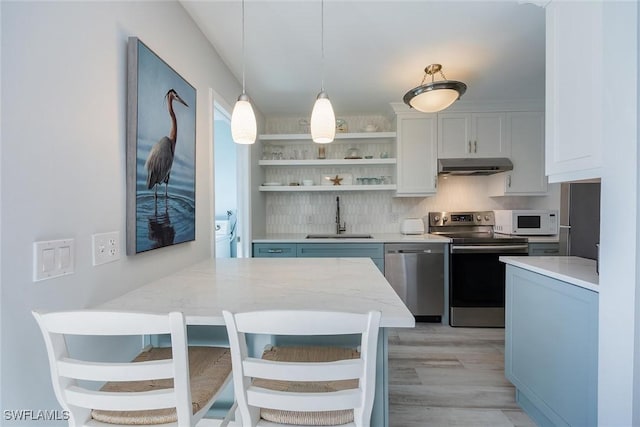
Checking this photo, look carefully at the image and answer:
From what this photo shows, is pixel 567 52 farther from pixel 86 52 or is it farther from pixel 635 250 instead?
pixel 86 52

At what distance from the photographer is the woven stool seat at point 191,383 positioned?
31.6 inches

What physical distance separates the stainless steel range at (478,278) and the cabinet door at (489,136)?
38.9 inches

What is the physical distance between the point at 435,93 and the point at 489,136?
1471 mm

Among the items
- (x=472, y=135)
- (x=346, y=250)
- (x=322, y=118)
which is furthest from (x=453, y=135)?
(x=322, y=118)

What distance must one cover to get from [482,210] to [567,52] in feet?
8.10

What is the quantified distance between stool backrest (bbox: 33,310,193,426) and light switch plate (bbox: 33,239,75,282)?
Answer: 233mm

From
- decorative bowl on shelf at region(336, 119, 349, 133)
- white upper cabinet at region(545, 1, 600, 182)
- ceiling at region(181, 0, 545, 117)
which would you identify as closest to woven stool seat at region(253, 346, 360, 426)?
white upper cabinet at region(545, 1, 600, 182)

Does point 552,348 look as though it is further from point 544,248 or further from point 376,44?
point 376,44

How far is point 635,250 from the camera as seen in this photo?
1.06 m

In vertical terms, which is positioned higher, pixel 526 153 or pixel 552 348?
pixel 526 153

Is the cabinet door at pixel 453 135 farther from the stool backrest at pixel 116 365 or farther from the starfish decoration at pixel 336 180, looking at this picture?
the stool backrest at pixel 116 365

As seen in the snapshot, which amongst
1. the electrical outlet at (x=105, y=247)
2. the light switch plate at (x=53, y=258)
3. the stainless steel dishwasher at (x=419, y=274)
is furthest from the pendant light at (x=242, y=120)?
the stainless steel dishwasher at (x=419, y=274)

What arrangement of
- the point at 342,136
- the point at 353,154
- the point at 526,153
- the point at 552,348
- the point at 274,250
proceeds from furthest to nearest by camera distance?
1. the point at 353,154
2. the point at 342,136
3. the point at 526,153
4. the point at 274,250
5. the point at 552,348

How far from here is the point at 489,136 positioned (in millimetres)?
3232
